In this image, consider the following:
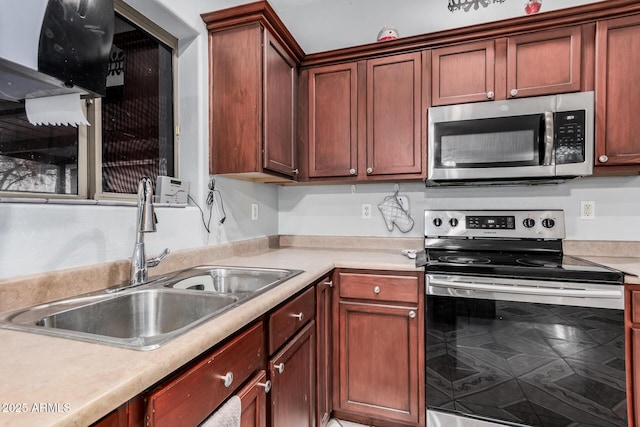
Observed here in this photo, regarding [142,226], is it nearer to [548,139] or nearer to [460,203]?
[460,203]

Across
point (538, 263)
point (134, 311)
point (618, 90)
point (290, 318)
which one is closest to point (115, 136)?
point (134, 311)

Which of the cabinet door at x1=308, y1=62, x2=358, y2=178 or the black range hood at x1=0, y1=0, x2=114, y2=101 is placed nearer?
the black range hood at x1=0, y1=0, x2=114, y2=101

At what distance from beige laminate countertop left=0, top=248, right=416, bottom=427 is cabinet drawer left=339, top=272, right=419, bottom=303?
3.09 feet

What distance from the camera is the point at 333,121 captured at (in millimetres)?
2162

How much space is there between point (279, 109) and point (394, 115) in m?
0.71

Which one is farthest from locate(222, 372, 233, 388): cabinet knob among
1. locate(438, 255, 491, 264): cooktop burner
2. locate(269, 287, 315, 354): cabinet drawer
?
locate(438, 255, 491, 264): cooktop burner

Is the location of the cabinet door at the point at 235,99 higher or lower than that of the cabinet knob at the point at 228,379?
higher

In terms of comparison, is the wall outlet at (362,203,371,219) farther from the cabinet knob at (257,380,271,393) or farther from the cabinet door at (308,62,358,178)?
the cabinet knob at (257,380,271,393)

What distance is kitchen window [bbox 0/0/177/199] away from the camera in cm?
112

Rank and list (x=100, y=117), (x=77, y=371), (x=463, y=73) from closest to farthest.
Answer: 1. (x=77, y=371)
2. (x=100, y=117)
3. (x=463, y=73)

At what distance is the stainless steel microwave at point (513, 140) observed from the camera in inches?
66.9

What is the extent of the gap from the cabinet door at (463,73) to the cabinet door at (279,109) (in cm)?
87

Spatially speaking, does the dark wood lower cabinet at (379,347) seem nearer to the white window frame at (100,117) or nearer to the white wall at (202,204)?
the white wall at (202,204)

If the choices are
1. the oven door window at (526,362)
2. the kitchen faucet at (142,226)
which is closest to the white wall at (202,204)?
the kitchen faucet at (142,226)
